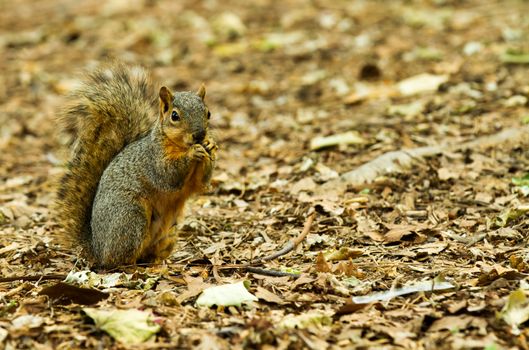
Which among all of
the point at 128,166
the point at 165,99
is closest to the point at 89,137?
the point at 128,166

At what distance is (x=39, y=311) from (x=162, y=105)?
137cm

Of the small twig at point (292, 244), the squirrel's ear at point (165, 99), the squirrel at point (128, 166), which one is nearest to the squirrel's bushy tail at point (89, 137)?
the squirrel at point (128, 166)

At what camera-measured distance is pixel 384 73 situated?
785cm

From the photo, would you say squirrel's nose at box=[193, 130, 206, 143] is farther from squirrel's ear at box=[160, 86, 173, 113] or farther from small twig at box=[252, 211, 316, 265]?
small twig at box=[252, 211, 316, 265]

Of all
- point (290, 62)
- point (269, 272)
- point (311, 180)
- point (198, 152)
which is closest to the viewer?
point (269, 272)

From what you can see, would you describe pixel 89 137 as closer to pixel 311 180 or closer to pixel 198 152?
pixel 198 152

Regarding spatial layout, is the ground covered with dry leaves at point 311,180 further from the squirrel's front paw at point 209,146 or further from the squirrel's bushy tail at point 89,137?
the squirrel's front paw at point 209,146

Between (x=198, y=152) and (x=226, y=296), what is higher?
(x=198, y=152)

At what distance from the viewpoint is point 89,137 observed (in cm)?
439

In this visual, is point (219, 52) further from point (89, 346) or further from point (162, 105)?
point (89, 346)

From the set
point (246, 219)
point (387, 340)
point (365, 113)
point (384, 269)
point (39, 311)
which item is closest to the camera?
point (387, 340)

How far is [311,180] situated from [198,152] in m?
1.45

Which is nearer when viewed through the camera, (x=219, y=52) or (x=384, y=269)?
(x=384, y=269)

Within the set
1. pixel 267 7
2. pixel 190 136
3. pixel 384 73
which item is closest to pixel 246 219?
pixel 190 136
